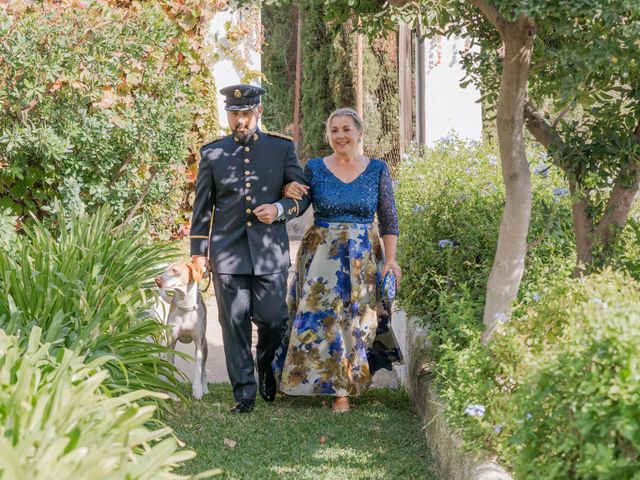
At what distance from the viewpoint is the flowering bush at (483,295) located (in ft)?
9.34

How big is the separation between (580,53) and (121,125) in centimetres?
404

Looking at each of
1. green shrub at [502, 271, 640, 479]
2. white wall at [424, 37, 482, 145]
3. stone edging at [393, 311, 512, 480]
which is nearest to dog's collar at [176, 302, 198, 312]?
stone edging at [393, 311, 512, 480]

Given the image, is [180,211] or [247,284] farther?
[180,211]

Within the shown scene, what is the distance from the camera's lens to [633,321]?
259 centimetres

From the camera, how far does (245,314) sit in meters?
5.70

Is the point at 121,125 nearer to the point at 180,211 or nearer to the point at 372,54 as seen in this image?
the point at 180,211

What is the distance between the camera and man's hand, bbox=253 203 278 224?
549 cm

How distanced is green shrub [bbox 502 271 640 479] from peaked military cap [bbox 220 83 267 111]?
116 inches

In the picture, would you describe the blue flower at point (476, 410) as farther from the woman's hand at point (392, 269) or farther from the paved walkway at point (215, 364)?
the paved walkway at point (215, 364)

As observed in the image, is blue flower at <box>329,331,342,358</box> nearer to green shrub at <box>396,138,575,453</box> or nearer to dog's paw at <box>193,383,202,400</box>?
green shrub at <box>396,138,575,453</box>

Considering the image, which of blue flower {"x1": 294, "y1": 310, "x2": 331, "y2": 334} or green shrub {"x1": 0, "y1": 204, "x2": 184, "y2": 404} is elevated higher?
green shrub {"x1": 0, "y1": 204, "x2": 184, "y2": 404}

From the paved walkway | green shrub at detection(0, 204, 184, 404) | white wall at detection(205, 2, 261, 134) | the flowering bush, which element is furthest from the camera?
white wall at detection(205, 2, 261, 134)

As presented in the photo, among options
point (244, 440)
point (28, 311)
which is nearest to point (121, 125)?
point (28, 311)

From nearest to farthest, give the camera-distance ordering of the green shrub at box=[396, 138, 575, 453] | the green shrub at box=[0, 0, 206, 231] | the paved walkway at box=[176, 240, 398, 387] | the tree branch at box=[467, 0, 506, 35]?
1. the green shrub at box=[396, 138, 575, 453]
2. the tree branch at box=[467, 0, 506, 35]
3. the green shrub at box=[0, 0, 206, 231]
4. the paved walkway at box=[176, 240, 398, 387]
